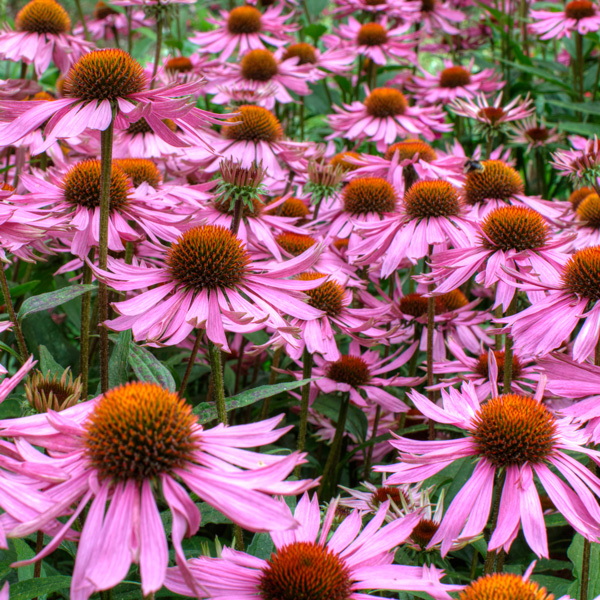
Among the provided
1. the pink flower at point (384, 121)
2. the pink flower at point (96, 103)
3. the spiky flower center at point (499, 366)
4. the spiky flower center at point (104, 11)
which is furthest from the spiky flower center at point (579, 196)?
the spiky flower center at point (104, 11)

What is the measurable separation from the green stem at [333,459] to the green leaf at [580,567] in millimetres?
577

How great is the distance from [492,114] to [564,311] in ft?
4.44

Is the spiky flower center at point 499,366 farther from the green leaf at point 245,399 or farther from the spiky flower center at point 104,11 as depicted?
the spiky flower center at point 104,11

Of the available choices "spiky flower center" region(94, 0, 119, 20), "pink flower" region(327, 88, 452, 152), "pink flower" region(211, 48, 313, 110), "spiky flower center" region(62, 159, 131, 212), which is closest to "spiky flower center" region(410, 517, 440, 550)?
"spiky flower center" region(62, 159, 131, 212)

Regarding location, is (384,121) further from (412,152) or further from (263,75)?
(263,75)

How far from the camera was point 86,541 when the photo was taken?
710 millimetres

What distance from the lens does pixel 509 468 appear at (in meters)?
1.05

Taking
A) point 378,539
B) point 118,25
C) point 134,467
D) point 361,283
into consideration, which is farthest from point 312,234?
point 118,25

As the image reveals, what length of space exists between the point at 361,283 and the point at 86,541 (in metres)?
1.24

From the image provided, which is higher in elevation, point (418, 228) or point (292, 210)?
point (292, 210)

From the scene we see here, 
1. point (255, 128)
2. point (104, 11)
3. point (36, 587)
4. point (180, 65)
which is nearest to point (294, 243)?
point (255, 128)

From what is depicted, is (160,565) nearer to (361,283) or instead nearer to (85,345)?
(85,345)

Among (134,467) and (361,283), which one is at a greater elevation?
(361,283)

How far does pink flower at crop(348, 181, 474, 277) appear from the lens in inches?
66.2
